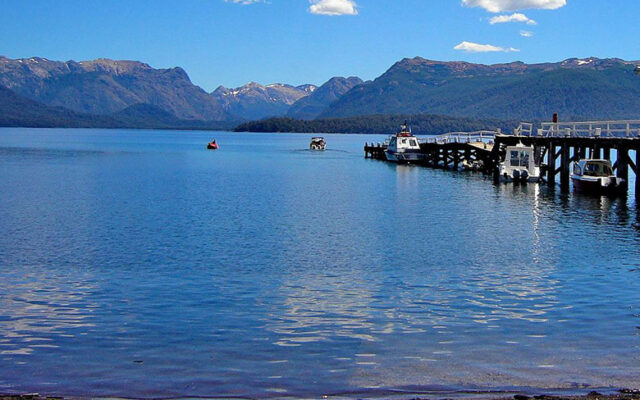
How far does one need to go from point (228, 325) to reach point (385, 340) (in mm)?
4056

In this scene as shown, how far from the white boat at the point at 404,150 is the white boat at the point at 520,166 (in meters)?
36.0

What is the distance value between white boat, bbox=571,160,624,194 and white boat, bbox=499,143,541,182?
9.48 m

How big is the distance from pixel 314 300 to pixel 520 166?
5171 cm

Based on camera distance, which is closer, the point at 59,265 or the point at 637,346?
the point at 637,346

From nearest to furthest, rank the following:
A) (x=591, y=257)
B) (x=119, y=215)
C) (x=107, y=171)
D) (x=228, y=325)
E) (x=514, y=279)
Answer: (x=228, y=325), (x=514, y=279), (x=591, y=257), (x=119, y=215), (x=107, y=171)

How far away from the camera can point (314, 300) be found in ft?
72.8

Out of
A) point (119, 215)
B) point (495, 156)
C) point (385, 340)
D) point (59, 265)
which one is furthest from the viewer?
point (495, 156)

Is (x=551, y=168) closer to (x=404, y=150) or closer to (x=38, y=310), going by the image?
(x=404, y=150)

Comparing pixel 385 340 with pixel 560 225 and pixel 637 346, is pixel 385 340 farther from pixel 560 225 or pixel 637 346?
pixel 560 225

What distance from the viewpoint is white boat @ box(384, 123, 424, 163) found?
4242 inches

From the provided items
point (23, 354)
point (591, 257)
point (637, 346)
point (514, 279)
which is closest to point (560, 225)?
point (591, 257)

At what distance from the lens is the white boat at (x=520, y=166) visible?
2685 inches

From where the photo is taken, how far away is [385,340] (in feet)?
58.4

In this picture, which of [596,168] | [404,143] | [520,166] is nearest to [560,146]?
[520,166]
